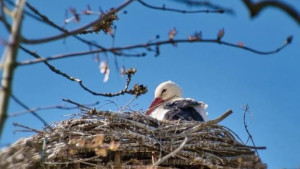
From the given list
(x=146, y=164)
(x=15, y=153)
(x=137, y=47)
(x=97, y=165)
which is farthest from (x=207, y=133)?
(x=137, y=47)

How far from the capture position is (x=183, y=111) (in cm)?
536

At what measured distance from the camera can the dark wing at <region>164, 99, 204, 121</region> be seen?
17.1ft

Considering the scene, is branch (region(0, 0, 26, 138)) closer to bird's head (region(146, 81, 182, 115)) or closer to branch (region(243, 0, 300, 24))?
branch (region(243, 0, 300, 24))

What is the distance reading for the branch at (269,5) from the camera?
1.63 m

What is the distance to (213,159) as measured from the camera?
4.21m

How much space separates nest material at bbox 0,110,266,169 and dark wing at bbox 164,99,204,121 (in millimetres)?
751

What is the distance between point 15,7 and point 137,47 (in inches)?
17.5

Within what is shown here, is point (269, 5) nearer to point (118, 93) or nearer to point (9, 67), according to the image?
point (9, 67)

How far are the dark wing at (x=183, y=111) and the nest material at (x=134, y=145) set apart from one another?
2.46ft

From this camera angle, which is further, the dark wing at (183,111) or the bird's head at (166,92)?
the bird's head at (166,92)

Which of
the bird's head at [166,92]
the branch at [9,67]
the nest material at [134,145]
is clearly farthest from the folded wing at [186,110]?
the branch at [9,67]

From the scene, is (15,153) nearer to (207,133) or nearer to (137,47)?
(207,133)

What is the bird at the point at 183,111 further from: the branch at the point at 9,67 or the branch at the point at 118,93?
the branch at the point at 9,67

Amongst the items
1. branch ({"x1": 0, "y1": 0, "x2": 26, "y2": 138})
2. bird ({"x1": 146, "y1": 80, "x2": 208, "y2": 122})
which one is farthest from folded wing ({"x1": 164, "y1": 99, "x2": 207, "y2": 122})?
branch ({"x1": 0, "y1": 0, "x2": 26, "y2": 138})
